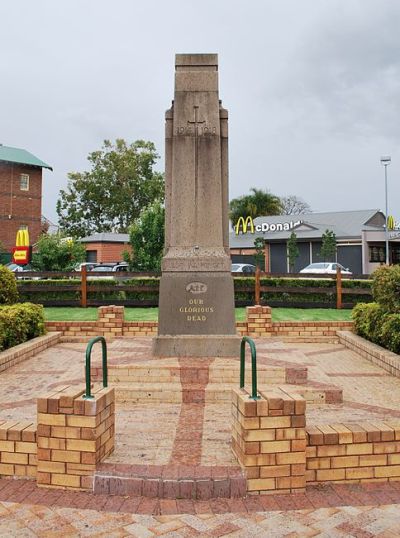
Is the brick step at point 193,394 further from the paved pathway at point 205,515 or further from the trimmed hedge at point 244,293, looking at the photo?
the trimmed hedge at point 244,293

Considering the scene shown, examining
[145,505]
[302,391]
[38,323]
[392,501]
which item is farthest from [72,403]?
[38,323]

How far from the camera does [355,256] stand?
115 feet

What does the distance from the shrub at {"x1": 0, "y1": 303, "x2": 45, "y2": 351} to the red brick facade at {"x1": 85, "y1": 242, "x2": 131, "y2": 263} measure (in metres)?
31.5

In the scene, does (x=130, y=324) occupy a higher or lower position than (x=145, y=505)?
higher

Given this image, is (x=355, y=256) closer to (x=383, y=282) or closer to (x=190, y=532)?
(x=383, y=282)

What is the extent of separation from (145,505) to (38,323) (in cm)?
738

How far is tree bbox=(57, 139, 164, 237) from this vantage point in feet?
143

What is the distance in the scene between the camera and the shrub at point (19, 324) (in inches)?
336

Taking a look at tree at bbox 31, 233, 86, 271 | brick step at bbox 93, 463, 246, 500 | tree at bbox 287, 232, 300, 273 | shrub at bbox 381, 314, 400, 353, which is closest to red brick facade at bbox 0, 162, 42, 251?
tree at bbox 31, 233, 86, 271

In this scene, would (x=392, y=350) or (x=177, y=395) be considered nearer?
(x=177, y=395)

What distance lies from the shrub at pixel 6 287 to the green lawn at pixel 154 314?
83.3 inches

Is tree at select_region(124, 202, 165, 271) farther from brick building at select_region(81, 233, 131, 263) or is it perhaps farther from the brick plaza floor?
the brick plaza floor

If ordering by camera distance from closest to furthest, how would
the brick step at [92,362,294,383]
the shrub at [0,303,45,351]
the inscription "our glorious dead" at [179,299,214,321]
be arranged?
the brick step at [92,362,294,383]
the inscription "our glorious dead" at [179,299,214,321]
the shrub at [0,303,45,351]

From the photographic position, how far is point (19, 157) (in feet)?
118
